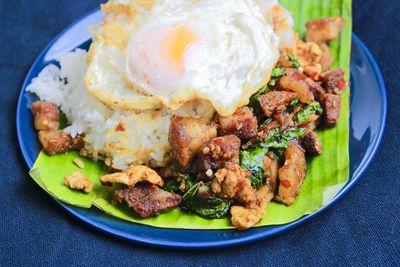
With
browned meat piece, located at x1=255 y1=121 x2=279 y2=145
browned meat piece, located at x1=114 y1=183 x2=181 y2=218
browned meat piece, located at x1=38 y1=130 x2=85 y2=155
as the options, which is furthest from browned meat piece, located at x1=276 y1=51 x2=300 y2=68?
browned meat piece, located at x1=38 y1=130 x2=85 y2=155

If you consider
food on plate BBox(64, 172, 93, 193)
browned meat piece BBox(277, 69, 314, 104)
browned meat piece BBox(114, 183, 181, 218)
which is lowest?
browned meat piece BBox(114, 183, 181, 218)

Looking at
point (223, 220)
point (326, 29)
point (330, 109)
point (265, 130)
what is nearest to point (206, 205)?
point (223, 220)

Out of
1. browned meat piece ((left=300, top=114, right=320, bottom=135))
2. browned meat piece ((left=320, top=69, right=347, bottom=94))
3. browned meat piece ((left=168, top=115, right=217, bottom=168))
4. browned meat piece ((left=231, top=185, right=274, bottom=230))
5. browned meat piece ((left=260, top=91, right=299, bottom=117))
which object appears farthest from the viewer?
browned meat piece ((left=320, top=69, right=347, bottom=94))

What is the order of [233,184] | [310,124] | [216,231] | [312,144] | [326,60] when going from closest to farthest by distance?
Answer: [233,184]
[216,231]
[312,144]
[310,124]
[326,60]

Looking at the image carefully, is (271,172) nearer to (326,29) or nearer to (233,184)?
(233,184)

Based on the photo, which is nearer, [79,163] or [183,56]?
[183,56]

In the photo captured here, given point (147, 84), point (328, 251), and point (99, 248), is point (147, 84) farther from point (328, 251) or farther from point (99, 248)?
point (328, 251)

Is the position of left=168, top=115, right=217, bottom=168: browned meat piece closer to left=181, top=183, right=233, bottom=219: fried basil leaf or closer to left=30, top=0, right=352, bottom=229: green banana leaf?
left=181, top=183, right=233, bottom=219: fried basil leaf

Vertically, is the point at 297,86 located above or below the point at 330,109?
above
